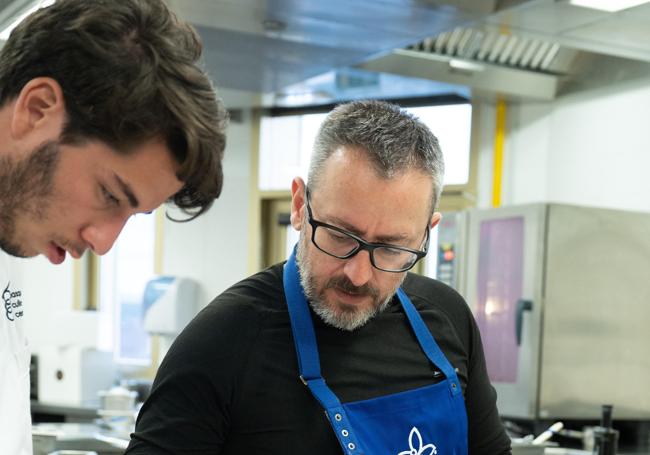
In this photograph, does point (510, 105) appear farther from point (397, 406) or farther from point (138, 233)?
point (397, 406)

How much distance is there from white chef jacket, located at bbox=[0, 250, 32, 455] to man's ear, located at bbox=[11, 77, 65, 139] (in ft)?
1.44

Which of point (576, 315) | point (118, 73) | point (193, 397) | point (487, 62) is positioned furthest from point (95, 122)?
point (487, 62)

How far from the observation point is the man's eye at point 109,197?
1.07m

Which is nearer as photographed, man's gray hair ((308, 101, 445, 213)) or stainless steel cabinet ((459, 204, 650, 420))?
man's gray hair ((308, 101, 445, 213))

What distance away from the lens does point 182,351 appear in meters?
1.44

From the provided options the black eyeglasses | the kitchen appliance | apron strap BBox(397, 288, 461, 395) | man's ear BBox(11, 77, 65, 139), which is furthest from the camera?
the kitchen appliance

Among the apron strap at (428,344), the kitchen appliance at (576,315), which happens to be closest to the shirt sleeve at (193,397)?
the apron strap at (428,344)

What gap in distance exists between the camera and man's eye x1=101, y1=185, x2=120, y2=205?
42.3 inches

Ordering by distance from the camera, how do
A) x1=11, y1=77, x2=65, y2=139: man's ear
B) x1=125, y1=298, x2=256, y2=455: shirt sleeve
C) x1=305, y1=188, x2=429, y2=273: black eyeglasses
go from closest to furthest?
x1=11, y1=77, x2=65, y2=139: man's ear, x1=125, y1=298, x2=256, y2=455: shirt sleeve, x1=305, y1=188, x2=429, y2=273: black eyeglasses

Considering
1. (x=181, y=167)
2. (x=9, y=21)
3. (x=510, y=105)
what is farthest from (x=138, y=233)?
(x=181, y=167)

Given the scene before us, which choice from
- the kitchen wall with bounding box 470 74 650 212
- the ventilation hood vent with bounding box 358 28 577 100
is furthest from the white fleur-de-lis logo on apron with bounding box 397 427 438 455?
the kitchen wall with bounding box 470 74 650 212

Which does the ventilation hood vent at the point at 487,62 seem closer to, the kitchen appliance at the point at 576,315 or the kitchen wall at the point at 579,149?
the kitchen wall at the point at 579,149

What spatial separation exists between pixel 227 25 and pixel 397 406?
74.7 inches

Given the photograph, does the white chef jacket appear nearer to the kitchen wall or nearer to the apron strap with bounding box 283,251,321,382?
the apron strap with bounding box 283,251,321,382
